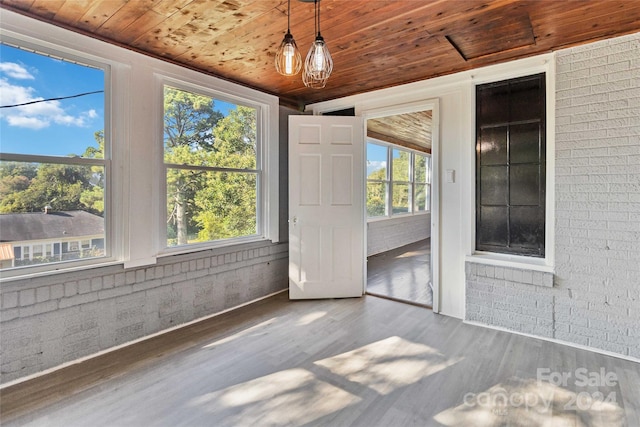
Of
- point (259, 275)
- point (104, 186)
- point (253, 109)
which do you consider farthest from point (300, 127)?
point (104, 186)

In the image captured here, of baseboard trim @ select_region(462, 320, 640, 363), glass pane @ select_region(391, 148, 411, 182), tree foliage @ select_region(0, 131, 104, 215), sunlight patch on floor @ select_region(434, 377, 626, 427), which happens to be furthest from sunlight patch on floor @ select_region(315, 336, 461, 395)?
glass pane @ select_region(391, 148, 411, 182)

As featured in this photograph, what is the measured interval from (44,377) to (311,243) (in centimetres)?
260

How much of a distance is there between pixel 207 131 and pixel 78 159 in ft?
3.95

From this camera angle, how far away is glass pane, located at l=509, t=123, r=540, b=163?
114 inches

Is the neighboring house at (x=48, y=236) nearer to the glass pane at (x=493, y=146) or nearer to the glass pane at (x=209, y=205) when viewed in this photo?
the glass pane at (x=209, y=205)

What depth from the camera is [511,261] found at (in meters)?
2.95

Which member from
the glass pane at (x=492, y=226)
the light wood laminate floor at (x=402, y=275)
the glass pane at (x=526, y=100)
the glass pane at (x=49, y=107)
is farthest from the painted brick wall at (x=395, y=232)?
the glass pane at (x=49, y=107)

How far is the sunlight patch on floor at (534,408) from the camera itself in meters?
1.78

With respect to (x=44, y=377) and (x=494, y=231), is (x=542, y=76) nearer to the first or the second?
(x=494, y=231)

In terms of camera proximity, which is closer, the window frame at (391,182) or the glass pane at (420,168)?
the window frame at (391,182)

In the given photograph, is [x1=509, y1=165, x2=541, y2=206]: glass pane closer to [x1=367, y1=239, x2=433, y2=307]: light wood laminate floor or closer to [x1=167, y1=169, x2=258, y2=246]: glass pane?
[x1=367, y1=239, x2=433, y2=307]: light wood laminate floor

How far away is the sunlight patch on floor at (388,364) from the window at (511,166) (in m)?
1.34

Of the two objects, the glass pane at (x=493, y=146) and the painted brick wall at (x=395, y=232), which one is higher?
the glass pane at (x=493, y=146)

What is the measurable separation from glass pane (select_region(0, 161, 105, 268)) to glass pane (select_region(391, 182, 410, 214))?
5.68 meters
